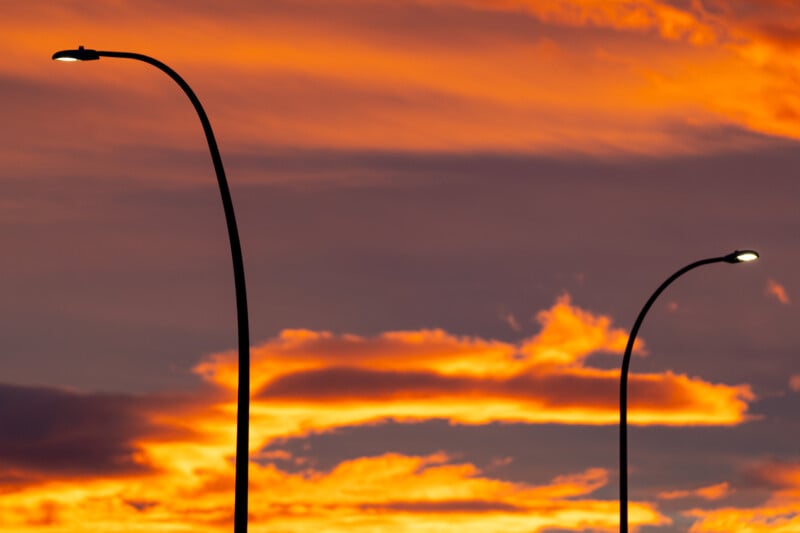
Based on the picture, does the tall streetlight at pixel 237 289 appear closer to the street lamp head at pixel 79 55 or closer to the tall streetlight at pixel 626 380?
the street lamp head at pixel 79 55

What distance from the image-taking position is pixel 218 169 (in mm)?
24359

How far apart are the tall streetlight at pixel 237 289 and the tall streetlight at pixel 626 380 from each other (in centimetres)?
1219

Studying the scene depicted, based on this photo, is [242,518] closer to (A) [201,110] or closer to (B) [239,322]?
(B) [239,322]

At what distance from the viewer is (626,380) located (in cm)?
3491

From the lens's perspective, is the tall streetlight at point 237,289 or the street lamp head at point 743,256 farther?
the street lamp head at point 743,256

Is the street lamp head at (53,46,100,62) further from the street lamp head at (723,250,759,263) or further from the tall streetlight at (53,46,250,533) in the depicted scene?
the street lamp head at (723,250,759,263)

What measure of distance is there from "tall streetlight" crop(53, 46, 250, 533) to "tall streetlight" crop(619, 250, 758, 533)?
40.0 feet

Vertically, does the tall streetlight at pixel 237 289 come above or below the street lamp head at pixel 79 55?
below

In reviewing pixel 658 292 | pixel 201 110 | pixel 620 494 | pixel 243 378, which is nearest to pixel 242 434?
pixel 243 378

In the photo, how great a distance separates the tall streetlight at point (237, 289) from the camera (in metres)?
23.0

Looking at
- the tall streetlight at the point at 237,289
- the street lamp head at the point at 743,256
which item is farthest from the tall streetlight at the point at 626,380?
the tall streetlight at the point at 237,289

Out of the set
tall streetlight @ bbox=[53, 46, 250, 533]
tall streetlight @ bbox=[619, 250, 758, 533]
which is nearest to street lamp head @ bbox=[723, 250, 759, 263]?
tall streetlight @ bbox=[619, 250, 758, 533]

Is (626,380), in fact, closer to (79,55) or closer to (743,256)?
(743,256)

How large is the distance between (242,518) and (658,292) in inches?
607
